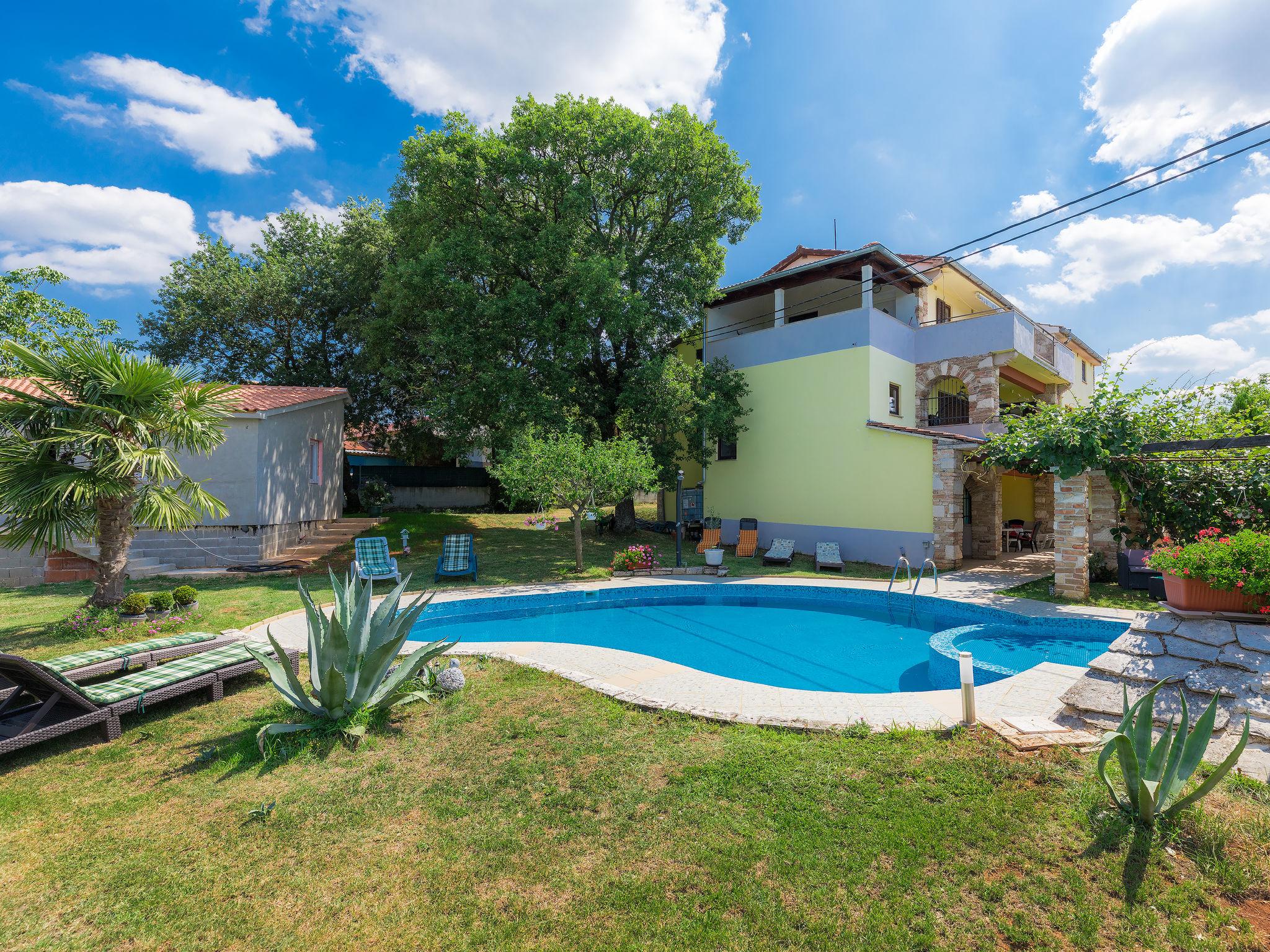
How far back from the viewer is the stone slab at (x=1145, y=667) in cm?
511

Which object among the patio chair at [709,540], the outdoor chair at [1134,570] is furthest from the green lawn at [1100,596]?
the patio chair at [709,540]

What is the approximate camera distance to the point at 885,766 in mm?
4125

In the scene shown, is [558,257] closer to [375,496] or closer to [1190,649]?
[375,496]

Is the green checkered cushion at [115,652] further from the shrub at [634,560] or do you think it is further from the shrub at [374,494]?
the shrub at [374,494]

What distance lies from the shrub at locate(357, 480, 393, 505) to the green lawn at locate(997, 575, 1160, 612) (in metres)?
21.7

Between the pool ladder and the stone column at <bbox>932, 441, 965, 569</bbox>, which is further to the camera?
the stone column at <bbox>932, 441, 965, 569</bbox>

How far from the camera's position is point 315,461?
1770cm

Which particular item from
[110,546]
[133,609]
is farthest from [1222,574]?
[110,546]

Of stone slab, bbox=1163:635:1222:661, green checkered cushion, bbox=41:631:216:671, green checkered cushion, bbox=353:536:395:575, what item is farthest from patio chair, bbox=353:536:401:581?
stone slab, bbox=1163:635:1222:661

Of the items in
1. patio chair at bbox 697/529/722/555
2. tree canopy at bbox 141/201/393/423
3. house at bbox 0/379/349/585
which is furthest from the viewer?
tree canopy at bbox 141/201/393/423

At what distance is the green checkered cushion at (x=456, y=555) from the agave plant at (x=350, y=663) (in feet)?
26.4

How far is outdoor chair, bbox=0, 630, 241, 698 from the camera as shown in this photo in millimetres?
5535

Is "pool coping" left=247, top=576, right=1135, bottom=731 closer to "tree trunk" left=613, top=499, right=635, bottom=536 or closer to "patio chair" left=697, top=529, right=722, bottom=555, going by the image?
"patio chair" left=697, top=529, right=722, bottom=555

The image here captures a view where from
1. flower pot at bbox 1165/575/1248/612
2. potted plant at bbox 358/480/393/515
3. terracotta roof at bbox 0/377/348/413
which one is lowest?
flower pot at bbox 1165/575/1248/612
